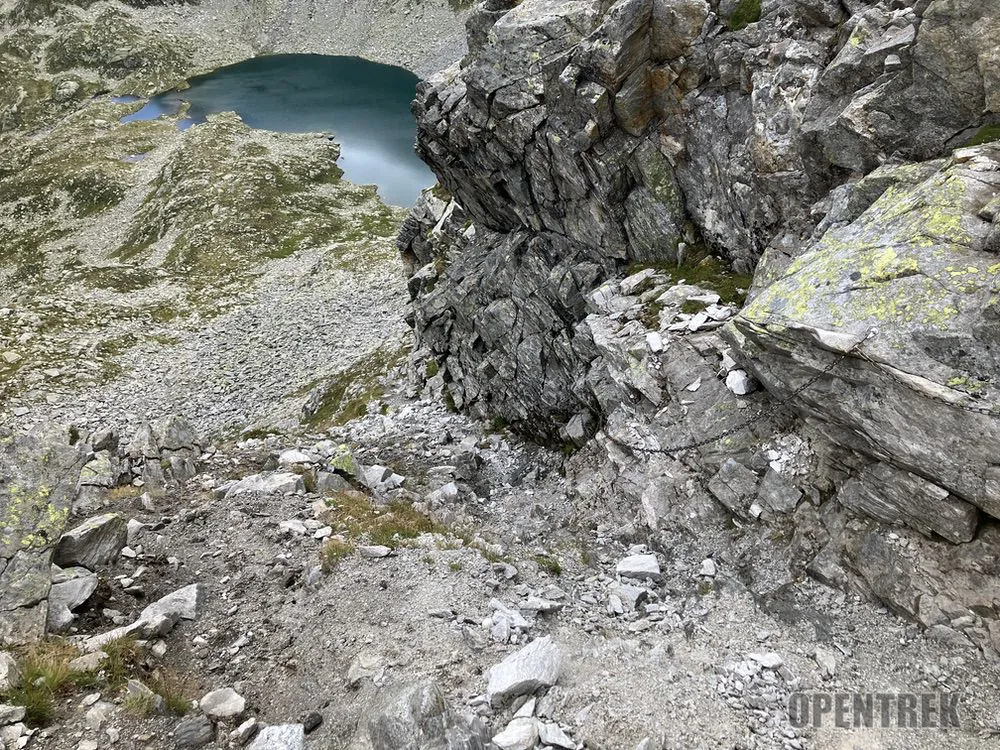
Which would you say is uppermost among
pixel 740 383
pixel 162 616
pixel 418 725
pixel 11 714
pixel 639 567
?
pixel 11 714

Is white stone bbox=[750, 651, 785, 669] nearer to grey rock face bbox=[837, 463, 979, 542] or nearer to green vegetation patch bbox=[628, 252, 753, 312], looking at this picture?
grey rock face bbox=[837, 463, 979, 542]

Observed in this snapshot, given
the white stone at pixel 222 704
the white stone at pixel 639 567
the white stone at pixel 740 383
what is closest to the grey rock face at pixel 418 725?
the white stone at pixel 222 704

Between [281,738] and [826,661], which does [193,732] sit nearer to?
[281,738]

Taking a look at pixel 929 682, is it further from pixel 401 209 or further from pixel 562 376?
pixel 401 209

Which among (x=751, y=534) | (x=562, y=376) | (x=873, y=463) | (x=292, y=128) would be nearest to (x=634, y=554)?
(x=751, y=534)

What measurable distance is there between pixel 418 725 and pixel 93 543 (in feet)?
34.5

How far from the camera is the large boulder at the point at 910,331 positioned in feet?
36.9

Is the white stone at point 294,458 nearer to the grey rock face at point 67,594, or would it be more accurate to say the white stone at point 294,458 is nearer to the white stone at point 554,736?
the grey rock face at point 67,594

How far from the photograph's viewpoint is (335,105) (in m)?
123

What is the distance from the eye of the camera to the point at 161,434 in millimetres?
23672

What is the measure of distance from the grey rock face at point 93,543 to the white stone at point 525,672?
35.4ft

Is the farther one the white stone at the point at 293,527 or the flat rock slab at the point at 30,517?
the white stone at the point at 293,527

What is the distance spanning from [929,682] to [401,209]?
275 feet

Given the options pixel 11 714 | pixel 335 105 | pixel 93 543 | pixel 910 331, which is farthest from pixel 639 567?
pixel 335 105
